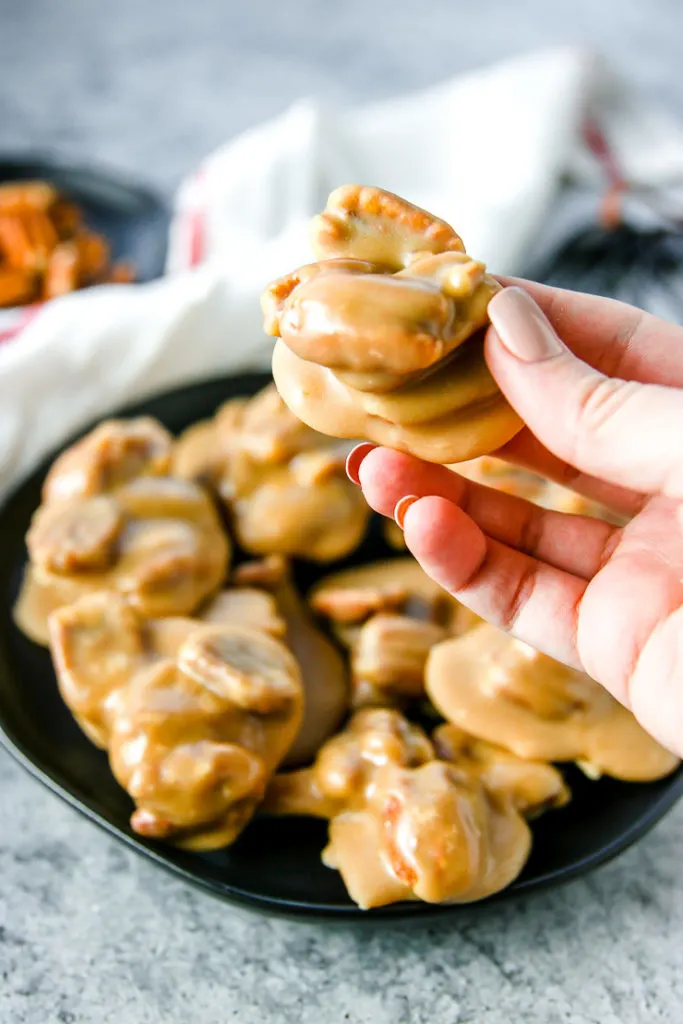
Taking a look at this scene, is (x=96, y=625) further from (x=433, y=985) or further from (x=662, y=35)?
(x=662, y=35)

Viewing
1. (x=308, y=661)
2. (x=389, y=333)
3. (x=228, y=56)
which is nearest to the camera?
(x=389, y=333)

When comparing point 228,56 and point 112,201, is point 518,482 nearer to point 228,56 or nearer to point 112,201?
point 112,201

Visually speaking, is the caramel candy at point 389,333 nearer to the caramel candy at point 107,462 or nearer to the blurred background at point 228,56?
the caramel candy at point 107,462

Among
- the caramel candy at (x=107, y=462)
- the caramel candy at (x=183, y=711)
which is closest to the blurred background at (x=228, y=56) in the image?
the caramel candy at (x=107, y=462)

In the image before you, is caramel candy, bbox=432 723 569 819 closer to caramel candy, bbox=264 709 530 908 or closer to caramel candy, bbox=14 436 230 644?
caramel candy, bbox=264 709 530 908

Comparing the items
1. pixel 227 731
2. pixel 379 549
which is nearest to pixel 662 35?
pixel 379 549

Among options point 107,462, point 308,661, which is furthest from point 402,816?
point 107,462
